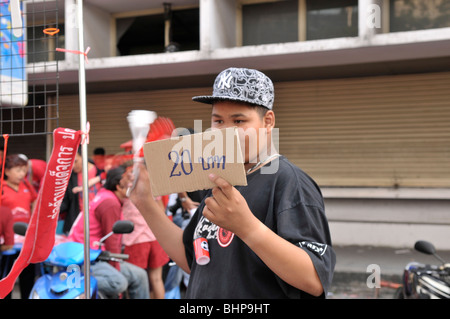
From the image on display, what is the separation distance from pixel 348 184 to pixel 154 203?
7.82 m

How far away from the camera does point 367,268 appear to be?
7141 millimetres

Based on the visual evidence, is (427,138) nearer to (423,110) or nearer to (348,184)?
(423,110)

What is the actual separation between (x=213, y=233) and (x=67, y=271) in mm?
2121

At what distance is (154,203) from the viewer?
1.75 meters

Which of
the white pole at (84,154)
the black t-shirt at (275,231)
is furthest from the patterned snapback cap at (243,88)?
the white pole at (84,154)

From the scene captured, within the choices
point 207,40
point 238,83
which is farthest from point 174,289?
point 207,40

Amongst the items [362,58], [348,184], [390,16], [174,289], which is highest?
[390,16]

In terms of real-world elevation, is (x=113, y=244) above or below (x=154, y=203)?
below

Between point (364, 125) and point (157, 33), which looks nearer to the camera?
point (364, 125)

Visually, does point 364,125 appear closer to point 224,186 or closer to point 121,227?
point 121,227

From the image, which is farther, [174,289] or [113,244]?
[174,289]

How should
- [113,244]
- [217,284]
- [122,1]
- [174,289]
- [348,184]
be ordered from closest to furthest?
[217,284] → [113,244] → [174,289] → [348,184] → [122,1]

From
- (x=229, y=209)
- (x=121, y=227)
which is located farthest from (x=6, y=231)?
(x=229, y=209)

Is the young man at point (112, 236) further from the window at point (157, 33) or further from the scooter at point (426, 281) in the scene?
the window at point (157, 33)
